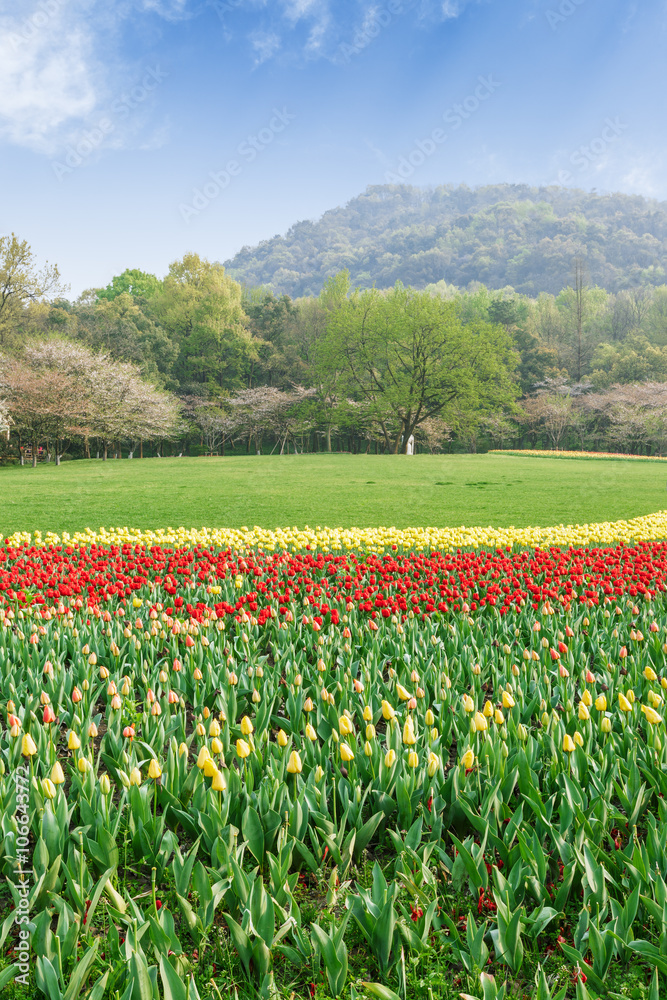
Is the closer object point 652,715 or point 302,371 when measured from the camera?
point 652,715

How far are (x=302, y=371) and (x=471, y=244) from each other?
100544 mm

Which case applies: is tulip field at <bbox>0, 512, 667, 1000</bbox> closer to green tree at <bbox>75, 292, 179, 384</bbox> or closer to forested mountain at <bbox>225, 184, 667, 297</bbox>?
green tree at <bbox>75, 292, 179, 384</bbox>

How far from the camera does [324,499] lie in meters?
13.5

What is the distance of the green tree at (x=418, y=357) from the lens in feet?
113

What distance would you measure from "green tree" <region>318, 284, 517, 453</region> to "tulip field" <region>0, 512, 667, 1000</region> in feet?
104

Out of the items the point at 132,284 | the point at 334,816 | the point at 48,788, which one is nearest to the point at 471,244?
the point at 132,284

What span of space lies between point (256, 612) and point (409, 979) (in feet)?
10.3

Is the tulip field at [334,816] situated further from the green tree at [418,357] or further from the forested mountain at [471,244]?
the forested mountain at [471,244]

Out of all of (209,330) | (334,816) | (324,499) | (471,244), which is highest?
(471,244)

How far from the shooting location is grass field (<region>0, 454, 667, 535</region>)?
10.5 meters

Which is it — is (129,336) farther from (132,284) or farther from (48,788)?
(48,788)

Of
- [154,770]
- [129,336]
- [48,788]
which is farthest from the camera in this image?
[129,336]

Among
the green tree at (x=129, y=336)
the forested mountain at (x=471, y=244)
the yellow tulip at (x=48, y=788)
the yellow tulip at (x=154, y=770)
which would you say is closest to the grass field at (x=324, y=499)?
the yellow tulip at (x=154, y=770)

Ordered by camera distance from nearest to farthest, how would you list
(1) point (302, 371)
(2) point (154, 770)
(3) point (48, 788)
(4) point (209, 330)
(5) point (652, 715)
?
(3) point (48, 788), (2) point (154, 770), (5) point (652, 715), (4) point (209, 330), (1) point (302, 371)
